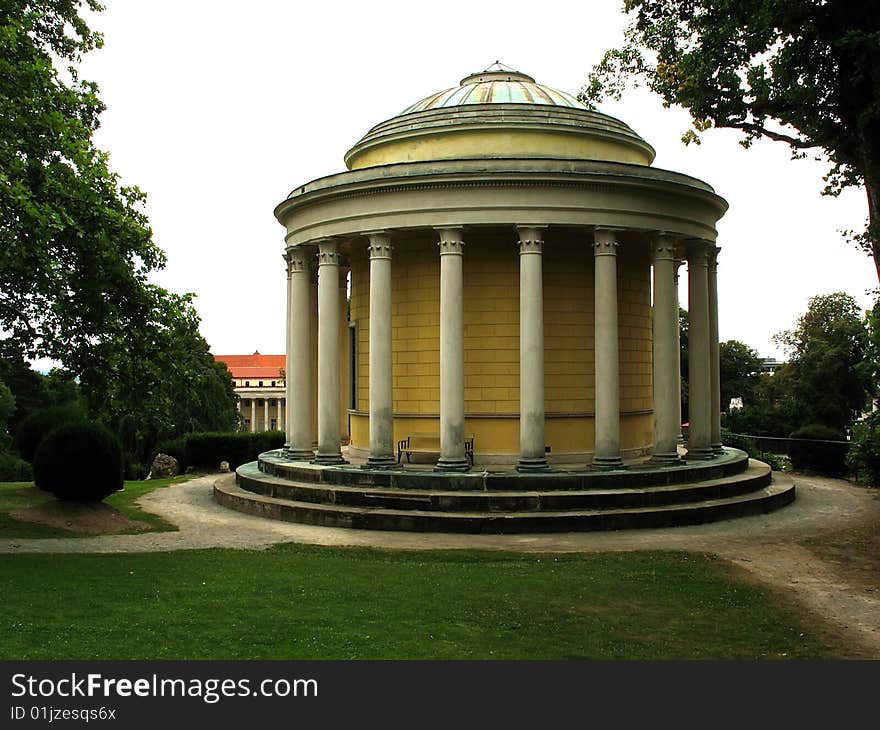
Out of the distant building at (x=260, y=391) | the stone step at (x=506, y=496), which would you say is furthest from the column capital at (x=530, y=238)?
the distant building at (x=260, y=391)

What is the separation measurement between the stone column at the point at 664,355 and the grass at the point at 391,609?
7.25 metres

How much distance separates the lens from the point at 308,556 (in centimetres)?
1678

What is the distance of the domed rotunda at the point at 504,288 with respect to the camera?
22.2 metres

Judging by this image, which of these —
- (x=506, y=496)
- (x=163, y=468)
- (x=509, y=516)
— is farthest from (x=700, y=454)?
(x=163, y=468)

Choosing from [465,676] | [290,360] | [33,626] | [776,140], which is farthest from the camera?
[290,360]

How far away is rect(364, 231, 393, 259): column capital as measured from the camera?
902 inches

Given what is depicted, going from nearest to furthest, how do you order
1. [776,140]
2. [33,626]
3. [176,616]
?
1. [33,626]
2. [176,616]
3. [776,140]

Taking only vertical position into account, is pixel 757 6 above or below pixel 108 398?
above

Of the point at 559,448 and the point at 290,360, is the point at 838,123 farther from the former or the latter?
the point at 290,360

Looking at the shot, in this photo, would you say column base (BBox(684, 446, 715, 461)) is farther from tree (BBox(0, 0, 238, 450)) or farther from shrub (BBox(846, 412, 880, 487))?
tree (BBox(0, 0, 238, 450))

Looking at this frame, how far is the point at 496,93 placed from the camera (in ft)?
89.1

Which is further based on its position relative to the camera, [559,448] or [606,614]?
[559,448]

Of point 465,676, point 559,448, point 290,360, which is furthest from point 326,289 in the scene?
point 465,676

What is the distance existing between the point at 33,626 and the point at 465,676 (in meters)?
5.75
